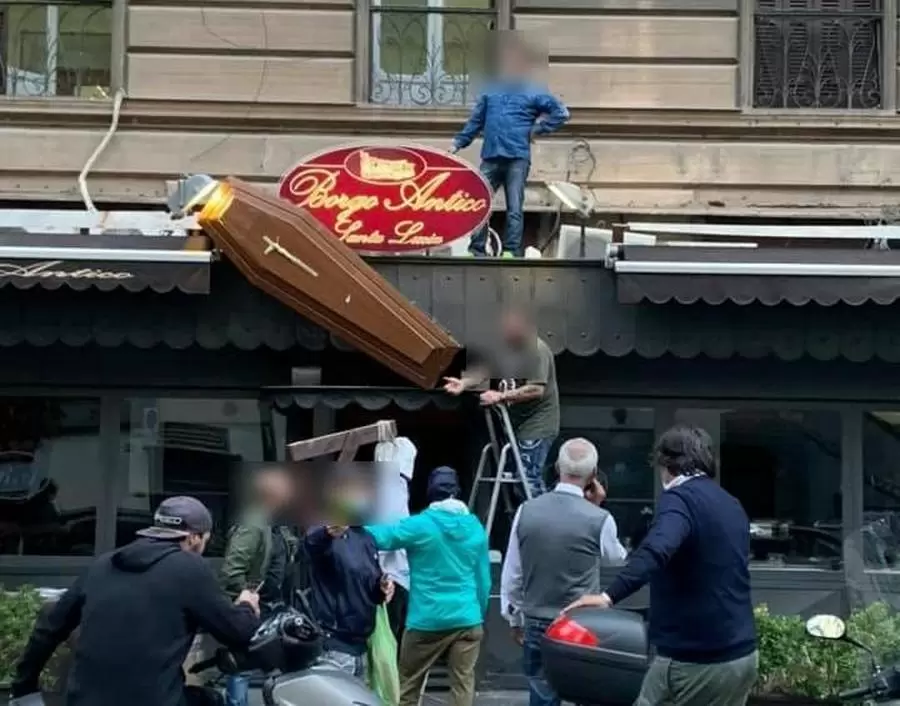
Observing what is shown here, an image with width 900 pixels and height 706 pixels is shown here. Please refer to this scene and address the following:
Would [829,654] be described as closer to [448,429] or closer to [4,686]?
[448,429]

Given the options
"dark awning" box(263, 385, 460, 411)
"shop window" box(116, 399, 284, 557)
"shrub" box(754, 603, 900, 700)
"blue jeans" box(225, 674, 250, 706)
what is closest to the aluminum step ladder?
"dark awning" box(263, 385, 460, 411)

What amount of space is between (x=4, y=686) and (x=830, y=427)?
5848 mm

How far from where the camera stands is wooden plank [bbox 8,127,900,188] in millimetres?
11758

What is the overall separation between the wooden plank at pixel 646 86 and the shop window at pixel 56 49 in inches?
147

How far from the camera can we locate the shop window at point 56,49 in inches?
472

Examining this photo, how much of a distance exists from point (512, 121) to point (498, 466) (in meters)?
2.55

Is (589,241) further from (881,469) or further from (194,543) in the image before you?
(194,543)

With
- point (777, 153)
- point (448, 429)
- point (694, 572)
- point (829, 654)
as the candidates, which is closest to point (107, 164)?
point (448, 429)

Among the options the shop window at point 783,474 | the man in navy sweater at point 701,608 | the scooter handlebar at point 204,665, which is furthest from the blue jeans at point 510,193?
the scooter handlebar at point 204,665

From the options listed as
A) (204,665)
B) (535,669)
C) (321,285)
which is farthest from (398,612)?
(204,665)

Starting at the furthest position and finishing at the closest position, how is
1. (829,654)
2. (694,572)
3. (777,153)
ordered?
(777,153)
(829,654)
(694,572)

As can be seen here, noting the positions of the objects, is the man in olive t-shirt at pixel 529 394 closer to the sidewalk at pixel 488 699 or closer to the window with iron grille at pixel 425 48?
the sidewalk at pixel 488 699

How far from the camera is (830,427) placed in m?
Result: 10.3

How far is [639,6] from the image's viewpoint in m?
11.9
